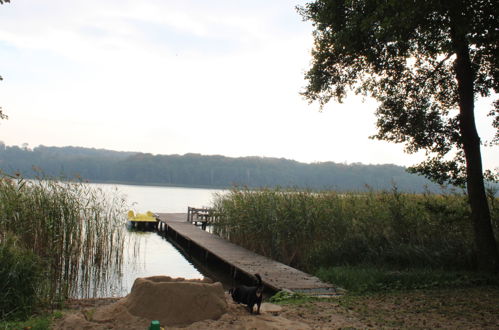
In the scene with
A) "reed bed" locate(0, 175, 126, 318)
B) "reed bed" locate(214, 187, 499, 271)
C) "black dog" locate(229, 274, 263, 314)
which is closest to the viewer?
"black dog" locate(229, 274, 263, 314)

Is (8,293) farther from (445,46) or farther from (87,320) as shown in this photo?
(445,46)

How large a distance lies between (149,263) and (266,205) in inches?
180

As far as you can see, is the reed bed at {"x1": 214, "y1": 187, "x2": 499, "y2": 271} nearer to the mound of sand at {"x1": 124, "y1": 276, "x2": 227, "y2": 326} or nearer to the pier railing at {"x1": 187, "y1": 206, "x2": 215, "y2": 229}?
the mound of sand at {"x1": 124, "y1": 276, "x2": 227, "y2": 326}

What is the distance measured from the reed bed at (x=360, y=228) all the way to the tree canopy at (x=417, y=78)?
1095mm

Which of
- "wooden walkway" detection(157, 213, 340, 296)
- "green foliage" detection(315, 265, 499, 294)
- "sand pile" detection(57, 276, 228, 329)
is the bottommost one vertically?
"wooden walkway" detection(157, 213, 340, 296)

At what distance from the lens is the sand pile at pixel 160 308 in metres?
5.05

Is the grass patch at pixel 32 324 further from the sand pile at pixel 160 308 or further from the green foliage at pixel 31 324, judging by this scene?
the sand pile at pixel 160 308

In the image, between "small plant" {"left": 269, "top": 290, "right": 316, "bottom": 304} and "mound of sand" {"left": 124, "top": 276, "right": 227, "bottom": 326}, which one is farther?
"small plant" {"left": 269, "top": 290, "right": 316, "bottom": 304}

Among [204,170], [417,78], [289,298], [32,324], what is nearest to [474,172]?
[417,78]

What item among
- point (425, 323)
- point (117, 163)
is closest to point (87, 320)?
point (425, 323)

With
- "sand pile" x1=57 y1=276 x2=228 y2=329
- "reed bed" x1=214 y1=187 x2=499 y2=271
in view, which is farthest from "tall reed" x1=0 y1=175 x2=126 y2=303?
"reed bed" x1=214 y1=187 x2=499 y2=271

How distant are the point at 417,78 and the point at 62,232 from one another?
28.1 feet

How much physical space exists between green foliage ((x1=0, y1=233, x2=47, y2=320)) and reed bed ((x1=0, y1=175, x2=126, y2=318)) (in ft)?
2.07

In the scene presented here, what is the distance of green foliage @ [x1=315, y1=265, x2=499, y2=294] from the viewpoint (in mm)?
7992
